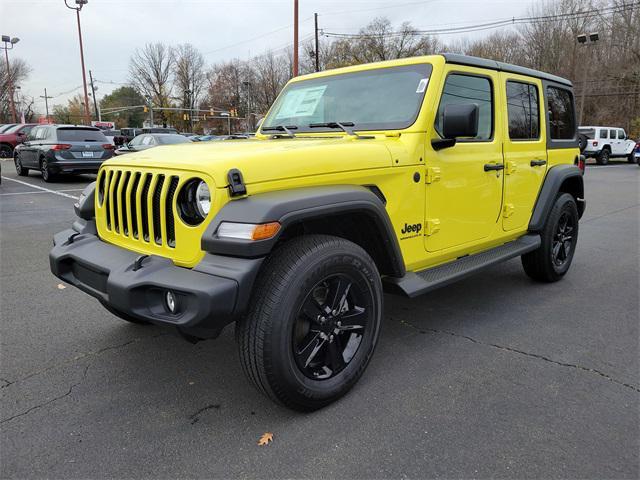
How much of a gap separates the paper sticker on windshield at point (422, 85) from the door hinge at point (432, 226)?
0.87m

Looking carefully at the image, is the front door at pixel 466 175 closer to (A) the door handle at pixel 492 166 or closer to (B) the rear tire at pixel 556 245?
(A) the door handle at pixel 492 166

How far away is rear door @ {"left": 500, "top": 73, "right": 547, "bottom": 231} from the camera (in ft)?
13.1

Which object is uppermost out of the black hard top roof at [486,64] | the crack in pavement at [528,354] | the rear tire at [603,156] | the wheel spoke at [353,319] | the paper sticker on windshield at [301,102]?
the black hard top roof at [486,64]

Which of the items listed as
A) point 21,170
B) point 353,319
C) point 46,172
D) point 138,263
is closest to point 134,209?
point 138,263

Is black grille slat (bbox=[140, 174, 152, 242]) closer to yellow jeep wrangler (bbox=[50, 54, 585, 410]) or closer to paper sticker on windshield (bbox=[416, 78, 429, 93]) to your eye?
yellow jeep wrangler (bbox=[50, 54, 585, 410])

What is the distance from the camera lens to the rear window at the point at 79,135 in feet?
42.7

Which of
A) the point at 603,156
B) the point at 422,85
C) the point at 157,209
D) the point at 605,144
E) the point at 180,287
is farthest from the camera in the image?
the point at 603,156

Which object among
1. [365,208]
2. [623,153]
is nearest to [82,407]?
[365,208]

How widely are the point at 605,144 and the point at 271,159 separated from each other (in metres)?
26.1

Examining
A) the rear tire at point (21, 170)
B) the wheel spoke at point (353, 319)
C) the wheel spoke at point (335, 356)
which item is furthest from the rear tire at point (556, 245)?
the rear tire at point (21, 170)

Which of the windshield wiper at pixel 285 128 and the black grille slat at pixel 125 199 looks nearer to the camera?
the black grille slat at pixel 125 199

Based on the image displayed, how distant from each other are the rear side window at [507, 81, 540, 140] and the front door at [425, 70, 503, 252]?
239 millimetres

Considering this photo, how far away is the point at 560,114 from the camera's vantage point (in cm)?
486

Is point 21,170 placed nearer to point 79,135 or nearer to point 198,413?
point 79,135
